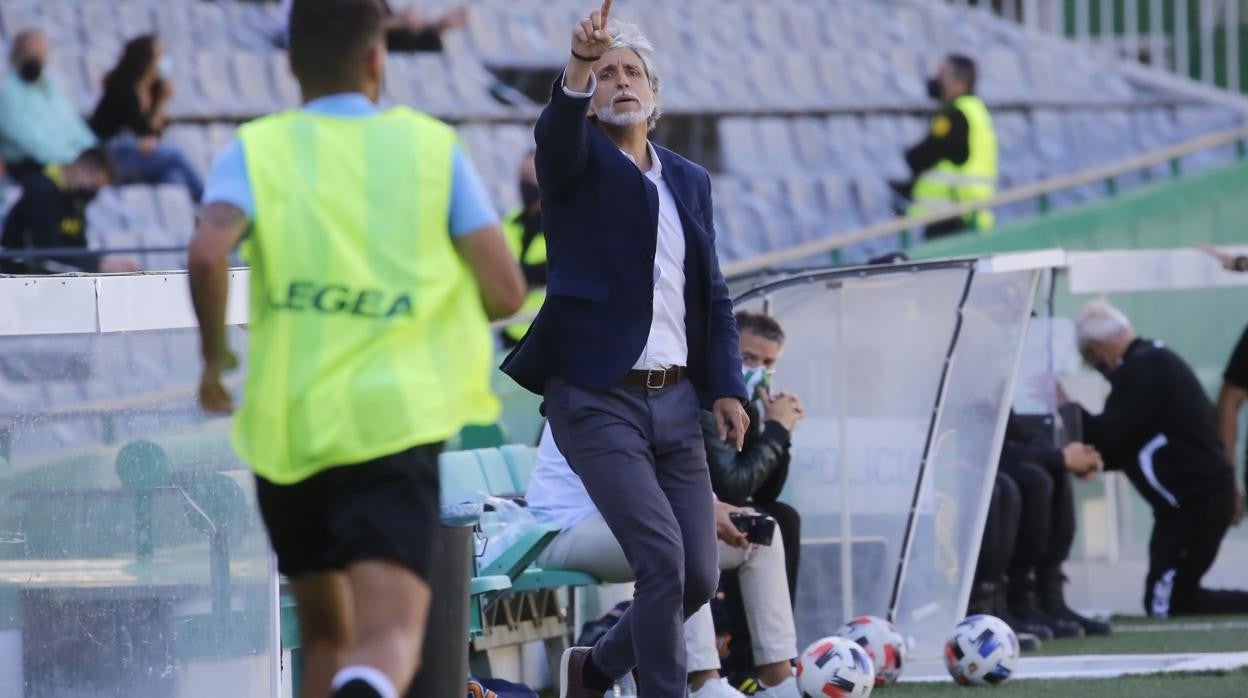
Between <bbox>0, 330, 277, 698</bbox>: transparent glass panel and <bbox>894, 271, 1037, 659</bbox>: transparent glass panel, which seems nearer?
<bbox>0, 330, 277, 698</bbox>: transparent glass panel

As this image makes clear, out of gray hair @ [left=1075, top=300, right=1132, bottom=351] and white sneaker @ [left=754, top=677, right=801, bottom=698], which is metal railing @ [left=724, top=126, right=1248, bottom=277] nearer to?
gray hair @ [left=1075, top=300, right=1132, bottom=351]

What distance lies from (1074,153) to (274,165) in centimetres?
1404

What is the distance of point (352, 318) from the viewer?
11.7ft

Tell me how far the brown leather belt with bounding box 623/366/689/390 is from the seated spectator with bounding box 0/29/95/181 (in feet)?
21.0

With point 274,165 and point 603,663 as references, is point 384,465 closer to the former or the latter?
point 274,165

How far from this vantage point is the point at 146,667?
5078mm

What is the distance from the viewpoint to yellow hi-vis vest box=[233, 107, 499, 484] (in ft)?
11.6

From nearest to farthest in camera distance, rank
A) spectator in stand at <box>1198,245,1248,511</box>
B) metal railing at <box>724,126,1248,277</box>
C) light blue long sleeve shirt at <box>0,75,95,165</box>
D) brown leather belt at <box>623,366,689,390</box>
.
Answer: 1. brown leather belt at <box>623,366,689,390</box>
2. spectator in stand at <box>1198,245,1248,511</box>
3. light blue long sleeve shirt at <box>0,75,95,165</box>
4. metal railing at <box>724,126,1248,277</box>

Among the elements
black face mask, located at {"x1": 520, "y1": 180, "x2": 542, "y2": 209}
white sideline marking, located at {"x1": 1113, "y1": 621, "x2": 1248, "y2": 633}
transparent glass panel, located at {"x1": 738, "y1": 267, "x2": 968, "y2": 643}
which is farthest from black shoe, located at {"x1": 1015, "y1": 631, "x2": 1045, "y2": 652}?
black face mask, located at {"x1": 520, "y1": 180, "x2": 542, "y2": 209}

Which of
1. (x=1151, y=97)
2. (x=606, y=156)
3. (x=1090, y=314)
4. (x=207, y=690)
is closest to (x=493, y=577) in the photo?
(x=207, y=690)

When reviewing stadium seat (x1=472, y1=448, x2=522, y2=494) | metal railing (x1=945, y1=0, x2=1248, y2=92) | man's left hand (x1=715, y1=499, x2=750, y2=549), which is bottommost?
man's left hand (x1=715, y1=499, x2=750, y2=549)

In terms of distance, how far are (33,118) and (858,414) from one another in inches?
199

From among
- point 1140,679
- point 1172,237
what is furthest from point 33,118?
point 1172,237

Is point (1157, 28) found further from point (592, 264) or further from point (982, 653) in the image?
point (592, 264)
